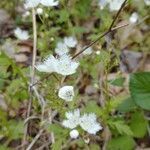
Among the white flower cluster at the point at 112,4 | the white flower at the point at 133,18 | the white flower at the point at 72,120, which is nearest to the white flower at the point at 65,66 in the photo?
the white flower at the point at 72,120

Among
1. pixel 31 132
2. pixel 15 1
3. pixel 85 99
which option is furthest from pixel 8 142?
pixel 15 1

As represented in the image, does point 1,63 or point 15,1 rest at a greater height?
point 15,1

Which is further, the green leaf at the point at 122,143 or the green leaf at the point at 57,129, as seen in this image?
the green leaf at the point at 122,143

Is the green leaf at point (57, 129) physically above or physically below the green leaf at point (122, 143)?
above

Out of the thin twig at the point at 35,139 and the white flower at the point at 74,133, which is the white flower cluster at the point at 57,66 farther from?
the thin twig at the point at 35,139

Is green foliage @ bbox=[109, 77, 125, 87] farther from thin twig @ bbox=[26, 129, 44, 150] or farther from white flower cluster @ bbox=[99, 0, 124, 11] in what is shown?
white flower cluster @ bbox=[99, 0, 124, 11]

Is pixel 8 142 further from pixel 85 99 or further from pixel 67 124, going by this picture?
pixel 67 124

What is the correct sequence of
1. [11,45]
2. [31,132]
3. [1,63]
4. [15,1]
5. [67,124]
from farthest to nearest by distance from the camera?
[15,1], [11,45], [31,132], [1,63], [67,124]
